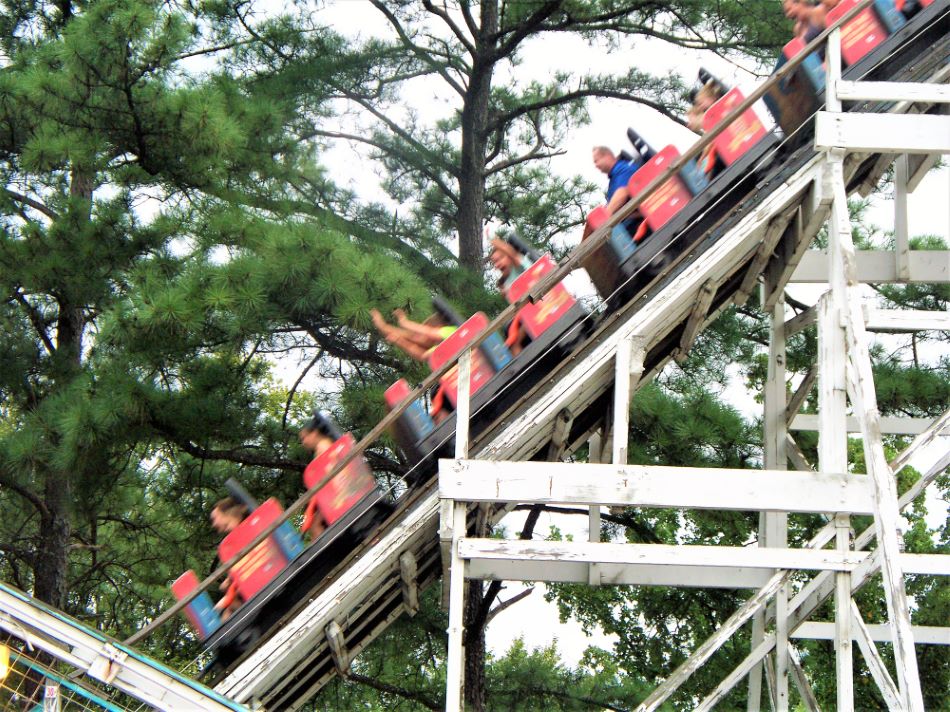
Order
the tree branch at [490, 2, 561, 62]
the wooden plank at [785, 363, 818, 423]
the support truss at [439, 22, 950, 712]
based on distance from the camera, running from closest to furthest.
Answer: the support truss at [439, 22, 950, 712] < the wooden plank at [785, 363, 818, 423] < the tree branch at [490, 2, 561, 62]

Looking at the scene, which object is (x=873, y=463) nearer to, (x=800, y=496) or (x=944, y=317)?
(x=800, y=496)

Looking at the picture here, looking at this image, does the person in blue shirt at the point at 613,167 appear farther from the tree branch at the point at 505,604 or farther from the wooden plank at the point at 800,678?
the tree branch at the point at 505,604

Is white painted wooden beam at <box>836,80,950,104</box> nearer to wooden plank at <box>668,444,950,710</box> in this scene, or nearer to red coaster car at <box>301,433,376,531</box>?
wooden plank at <box>668,444,950,710</box>

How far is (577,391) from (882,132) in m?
2.42

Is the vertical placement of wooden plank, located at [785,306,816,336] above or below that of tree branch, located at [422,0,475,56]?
below

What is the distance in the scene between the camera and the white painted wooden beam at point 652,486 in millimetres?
8023

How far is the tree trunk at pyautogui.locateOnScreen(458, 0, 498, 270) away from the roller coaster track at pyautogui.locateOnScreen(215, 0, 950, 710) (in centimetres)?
672

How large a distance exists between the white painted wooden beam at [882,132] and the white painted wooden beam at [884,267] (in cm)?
244

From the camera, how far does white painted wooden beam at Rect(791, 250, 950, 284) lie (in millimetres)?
11070

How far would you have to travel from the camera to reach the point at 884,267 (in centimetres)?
1127

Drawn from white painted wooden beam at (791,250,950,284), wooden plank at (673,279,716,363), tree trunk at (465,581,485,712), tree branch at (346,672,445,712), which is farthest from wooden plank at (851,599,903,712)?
tree branch at (346,672,445,712)

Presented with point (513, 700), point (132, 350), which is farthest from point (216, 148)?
point (513, 700)

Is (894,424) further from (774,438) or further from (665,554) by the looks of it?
(665,554)

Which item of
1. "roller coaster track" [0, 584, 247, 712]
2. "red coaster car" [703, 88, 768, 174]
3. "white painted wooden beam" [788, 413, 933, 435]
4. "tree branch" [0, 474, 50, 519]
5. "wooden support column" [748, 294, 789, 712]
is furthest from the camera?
"tree branch" [0, 474, 50, 519]
